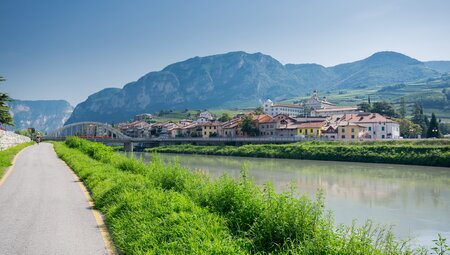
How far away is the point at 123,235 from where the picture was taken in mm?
6801

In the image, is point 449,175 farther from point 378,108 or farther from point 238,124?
point 378,108

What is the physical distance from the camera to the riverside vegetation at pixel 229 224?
5.60m

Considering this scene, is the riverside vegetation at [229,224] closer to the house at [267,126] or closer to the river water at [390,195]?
the river water at [390,195]

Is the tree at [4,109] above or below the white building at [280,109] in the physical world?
below

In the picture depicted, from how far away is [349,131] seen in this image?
7269 centimetres

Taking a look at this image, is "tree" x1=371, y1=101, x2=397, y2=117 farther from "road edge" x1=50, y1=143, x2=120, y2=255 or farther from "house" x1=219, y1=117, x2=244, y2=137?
"road edge" x1=50, y1=143, x2=120, y2=255

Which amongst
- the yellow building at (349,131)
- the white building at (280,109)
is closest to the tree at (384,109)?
the yellow building at (349,131)

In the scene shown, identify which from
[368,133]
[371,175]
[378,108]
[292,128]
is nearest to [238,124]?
[292,128]

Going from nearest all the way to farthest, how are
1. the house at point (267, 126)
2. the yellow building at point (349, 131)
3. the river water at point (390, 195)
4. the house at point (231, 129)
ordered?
the river water at point (390, 195), the yellow building at point (349, 131), the house at point (267, 126), the house at point (231, 129)

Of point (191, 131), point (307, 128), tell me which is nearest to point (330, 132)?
point (307, 128)

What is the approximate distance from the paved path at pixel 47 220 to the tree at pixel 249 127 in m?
71.1

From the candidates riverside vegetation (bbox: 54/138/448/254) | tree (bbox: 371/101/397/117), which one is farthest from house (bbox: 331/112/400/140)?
riverside vegetation (bbox: 54/138/448/254)

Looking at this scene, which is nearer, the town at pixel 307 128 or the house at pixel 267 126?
the town at pixel 307 128

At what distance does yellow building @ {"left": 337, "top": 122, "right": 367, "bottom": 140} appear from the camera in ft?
238
